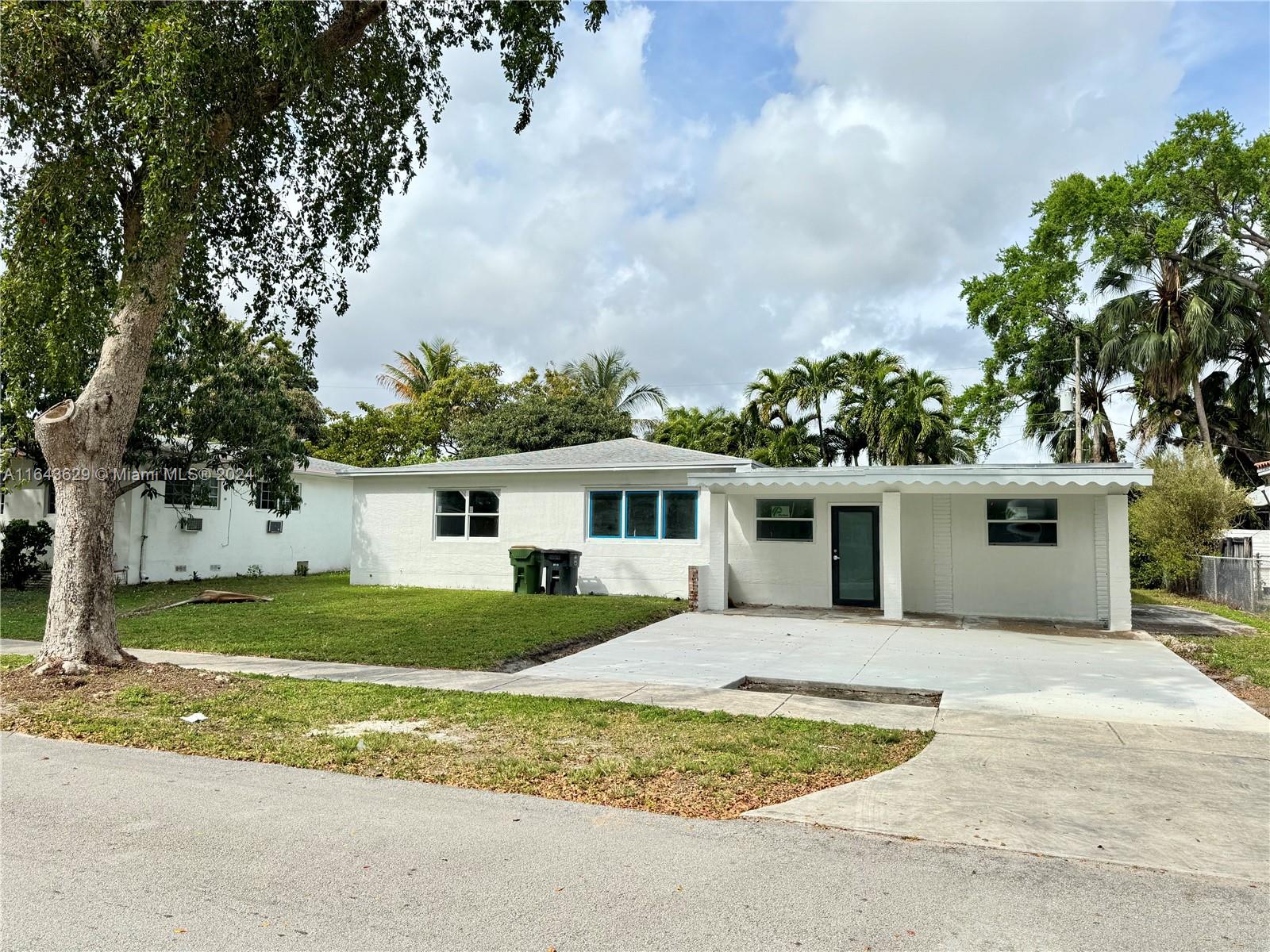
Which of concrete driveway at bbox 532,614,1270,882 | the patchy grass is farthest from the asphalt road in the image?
the patchy grass

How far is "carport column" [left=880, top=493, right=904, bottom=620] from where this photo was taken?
537 inches

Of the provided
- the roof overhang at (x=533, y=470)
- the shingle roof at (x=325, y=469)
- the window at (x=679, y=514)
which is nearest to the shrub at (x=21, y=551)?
the shingle roof at (x=325, y=469)

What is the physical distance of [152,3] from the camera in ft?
24.9

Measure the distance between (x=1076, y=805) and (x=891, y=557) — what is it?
30.3 ft

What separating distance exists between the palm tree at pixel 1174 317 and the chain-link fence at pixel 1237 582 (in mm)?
8567

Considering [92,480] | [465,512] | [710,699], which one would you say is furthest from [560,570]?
[92,480]

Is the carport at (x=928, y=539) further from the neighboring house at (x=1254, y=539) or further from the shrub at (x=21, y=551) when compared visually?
the shrub at (x=21, y=551)

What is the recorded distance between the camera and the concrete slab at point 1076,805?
163 inches

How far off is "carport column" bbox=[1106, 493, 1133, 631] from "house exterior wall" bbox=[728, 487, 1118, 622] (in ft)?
0.52

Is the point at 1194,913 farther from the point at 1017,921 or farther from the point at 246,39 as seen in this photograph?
the point at 246,39

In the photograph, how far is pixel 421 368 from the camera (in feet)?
125

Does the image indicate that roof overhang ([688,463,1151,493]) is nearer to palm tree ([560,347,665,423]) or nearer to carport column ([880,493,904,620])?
carport column ([880,493,904,620])

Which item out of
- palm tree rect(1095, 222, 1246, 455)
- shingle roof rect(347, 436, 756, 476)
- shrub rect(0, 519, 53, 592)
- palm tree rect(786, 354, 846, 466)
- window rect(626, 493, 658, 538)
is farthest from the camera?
palm tree rect(786, 354, 846, 466)

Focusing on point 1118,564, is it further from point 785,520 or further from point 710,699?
point 710,699
